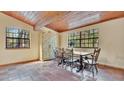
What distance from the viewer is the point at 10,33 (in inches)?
242

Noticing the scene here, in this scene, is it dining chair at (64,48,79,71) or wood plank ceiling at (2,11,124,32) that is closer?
wood plank ceiling at (2,11,124,32)

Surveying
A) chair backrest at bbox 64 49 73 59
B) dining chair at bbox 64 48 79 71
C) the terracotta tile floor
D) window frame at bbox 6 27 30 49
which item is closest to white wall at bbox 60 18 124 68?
the terracotta tile floor

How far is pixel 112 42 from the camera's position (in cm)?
512

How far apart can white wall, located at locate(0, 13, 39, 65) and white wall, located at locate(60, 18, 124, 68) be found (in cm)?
347

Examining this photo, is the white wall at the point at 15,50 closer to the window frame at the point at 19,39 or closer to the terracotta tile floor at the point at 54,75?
the window frame at the point at 19,39

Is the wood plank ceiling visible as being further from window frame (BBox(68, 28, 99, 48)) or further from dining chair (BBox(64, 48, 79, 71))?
dining chair (BBox(64, 48, 79, 71))

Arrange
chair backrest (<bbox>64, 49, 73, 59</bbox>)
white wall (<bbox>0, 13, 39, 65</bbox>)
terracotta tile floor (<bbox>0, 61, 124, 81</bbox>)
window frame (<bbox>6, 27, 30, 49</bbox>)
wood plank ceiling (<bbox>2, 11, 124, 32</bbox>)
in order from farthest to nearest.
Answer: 1. window frame (<bbox>6, 27, 30, 49</bbox>)
2. white wall (<bbox>0, 13, 39, 65</bbox>)
3. chair backrest (<bbox>64, 49, 73, 59</bbox>)
4. wood plank ceiling (<bbox>2, 11, 124, 32</bbox>)
5. terracotta tile floor (<bbox>0, 61, 124, 81</bbox>)

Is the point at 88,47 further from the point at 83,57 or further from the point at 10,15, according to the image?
the point at 10,15

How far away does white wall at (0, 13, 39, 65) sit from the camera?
5.69 metres

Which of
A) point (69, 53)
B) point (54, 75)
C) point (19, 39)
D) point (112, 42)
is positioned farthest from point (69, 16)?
point (19, 39)

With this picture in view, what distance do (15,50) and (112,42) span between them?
179 inches

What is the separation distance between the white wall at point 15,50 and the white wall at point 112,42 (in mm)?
3474
